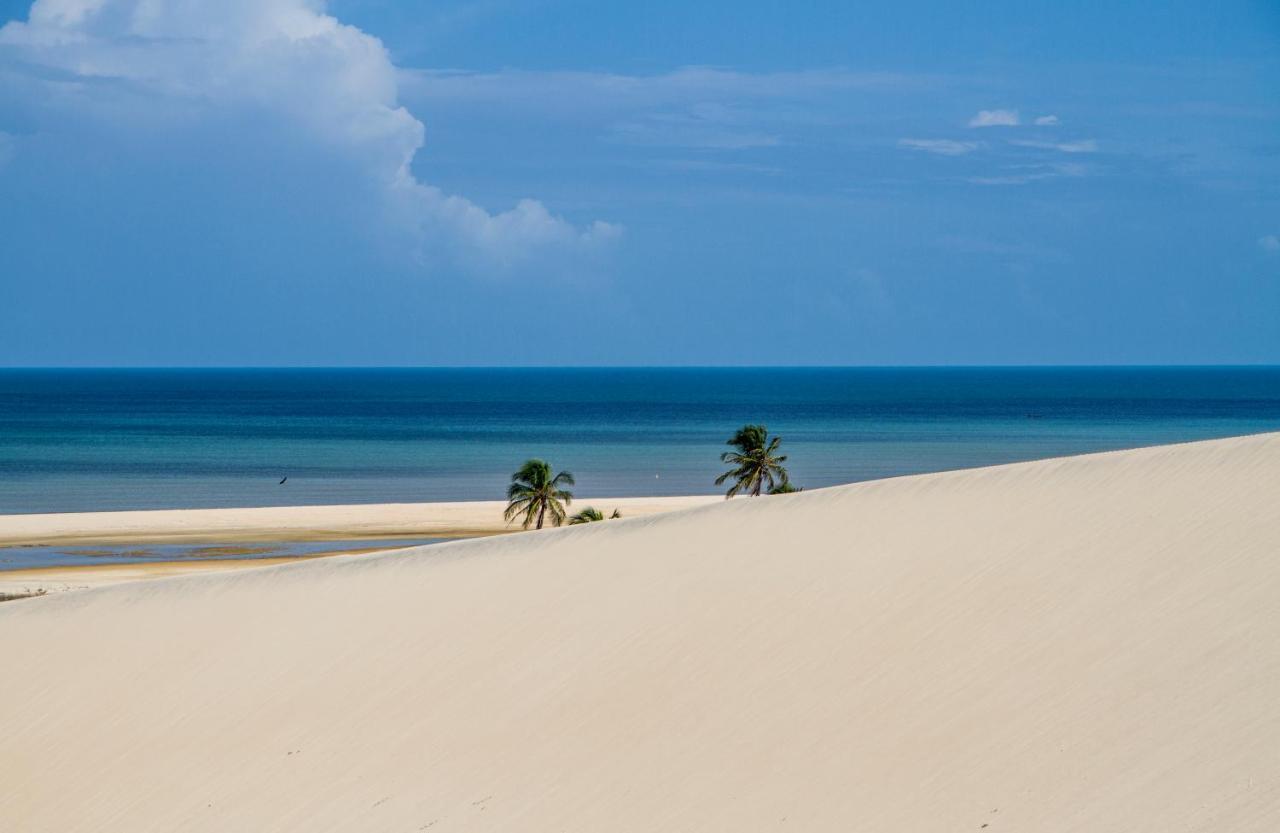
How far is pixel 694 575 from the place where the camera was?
13.8m

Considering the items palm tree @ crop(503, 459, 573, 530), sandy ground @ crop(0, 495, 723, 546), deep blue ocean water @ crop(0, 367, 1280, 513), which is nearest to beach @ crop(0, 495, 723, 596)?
sandy ground @ crop(0, 495, 723, 546)

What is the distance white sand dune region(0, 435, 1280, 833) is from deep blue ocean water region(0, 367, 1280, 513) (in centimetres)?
4042

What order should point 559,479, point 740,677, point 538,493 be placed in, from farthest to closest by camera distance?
point 559,479 → point 538,493 → point 740,677

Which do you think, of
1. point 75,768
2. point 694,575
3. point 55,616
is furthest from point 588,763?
point 55,616

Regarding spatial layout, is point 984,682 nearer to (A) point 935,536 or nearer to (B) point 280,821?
(A) point 935,536

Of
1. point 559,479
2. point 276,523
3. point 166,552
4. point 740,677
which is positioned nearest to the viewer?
point 740,677

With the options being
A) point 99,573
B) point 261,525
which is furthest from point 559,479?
point 99,573

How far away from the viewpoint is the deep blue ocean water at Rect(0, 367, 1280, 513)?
6141 centimetres

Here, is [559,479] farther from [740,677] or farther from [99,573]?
[740,677]

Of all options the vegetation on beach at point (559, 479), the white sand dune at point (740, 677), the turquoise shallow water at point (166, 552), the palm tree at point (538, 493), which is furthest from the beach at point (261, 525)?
the white sand dune at point (740, 677)

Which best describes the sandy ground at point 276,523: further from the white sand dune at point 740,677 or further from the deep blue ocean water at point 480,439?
the white sand dune at point 740,677

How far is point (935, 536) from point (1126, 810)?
557cm

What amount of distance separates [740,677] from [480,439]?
88121 millimetres

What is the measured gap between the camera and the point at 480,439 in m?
98.6
